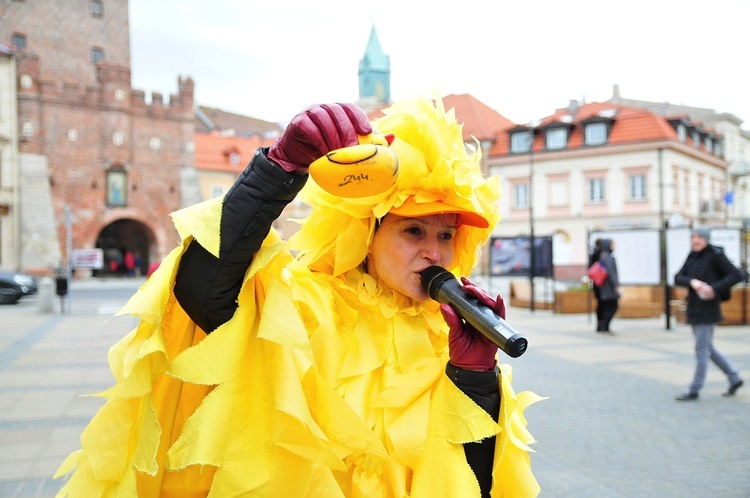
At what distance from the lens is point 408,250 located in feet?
5.41

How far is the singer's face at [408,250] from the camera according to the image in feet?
5.38

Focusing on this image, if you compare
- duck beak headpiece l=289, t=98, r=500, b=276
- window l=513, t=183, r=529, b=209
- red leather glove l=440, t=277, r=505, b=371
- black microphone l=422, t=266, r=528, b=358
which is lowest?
red leather glove l=440, t=277, r=505, b=371

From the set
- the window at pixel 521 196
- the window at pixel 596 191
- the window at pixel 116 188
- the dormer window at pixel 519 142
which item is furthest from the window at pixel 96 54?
the window at pixel 596 191

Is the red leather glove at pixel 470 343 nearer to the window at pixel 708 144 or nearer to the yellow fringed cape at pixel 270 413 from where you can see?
the yellow fringed cape at pixel 270 413

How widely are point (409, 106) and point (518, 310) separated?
48.1ft

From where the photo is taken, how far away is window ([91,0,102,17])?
40.2 meters

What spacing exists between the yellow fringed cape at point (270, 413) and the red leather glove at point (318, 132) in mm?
195

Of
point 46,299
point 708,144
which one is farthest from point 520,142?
point 46,299

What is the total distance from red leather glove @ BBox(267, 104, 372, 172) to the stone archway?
37.3 metres

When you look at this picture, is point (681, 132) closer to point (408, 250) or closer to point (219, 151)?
point (219, 151)

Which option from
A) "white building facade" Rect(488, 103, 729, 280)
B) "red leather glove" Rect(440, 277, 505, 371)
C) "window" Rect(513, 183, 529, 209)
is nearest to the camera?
"red leather glove" Rect(440, 277, 505, 371)

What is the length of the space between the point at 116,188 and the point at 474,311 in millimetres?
37205

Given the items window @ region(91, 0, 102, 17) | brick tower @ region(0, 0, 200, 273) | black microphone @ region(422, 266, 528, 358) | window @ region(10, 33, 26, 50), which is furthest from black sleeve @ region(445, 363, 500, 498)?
window @ region(91, 0, 102, 17)

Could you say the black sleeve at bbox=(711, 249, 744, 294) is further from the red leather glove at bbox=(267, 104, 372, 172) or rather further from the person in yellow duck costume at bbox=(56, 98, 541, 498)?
the red leather glove at bbox=(267, 104, 372, 172)
